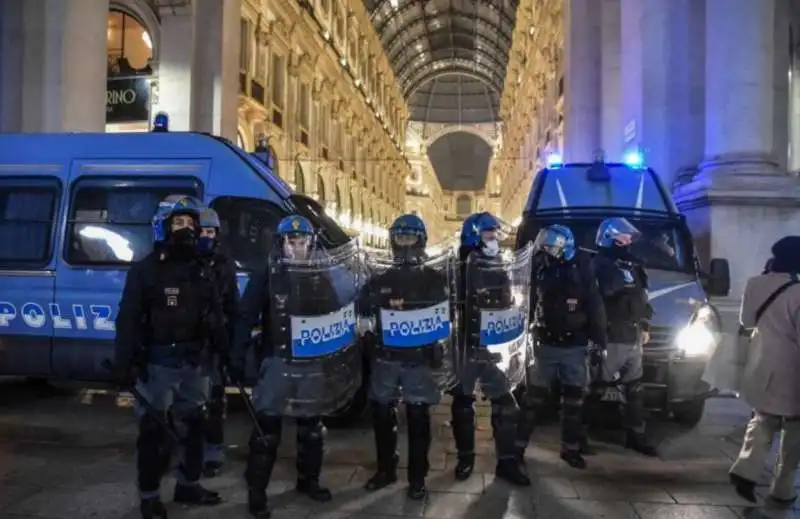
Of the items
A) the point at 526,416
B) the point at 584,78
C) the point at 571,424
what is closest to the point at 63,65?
the point at 526,416

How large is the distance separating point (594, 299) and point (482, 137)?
89.1m

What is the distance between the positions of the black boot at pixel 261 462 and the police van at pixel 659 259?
3.40 meters

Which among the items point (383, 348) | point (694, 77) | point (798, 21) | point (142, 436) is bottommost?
point (142, 436)

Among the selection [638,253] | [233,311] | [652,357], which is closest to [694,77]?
[638,253]

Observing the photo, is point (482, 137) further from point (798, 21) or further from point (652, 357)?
point (652, 357)

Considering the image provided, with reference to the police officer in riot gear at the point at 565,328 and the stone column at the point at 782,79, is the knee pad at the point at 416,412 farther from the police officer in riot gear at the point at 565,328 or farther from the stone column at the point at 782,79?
the stone column at the point at 782,79

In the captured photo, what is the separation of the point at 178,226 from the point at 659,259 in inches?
214

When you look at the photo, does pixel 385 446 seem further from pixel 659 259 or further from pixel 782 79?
pixel 782 79

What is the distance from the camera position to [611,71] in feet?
65.8

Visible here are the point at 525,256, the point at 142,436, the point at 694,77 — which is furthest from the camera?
the point at 694,77

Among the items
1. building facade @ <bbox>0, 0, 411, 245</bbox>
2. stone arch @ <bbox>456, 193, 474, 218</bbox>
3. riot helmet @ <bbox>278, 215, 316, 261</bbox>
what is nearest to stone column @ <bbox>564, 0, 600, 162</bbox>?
building facade @ <bbox>0, 0, 411, 245</bbox>

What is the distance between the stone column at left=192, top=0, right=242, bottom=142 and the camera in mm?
18281

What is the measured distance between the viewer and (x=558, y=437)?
6844mm

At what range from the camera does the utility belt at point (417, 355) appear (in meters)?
4.82
